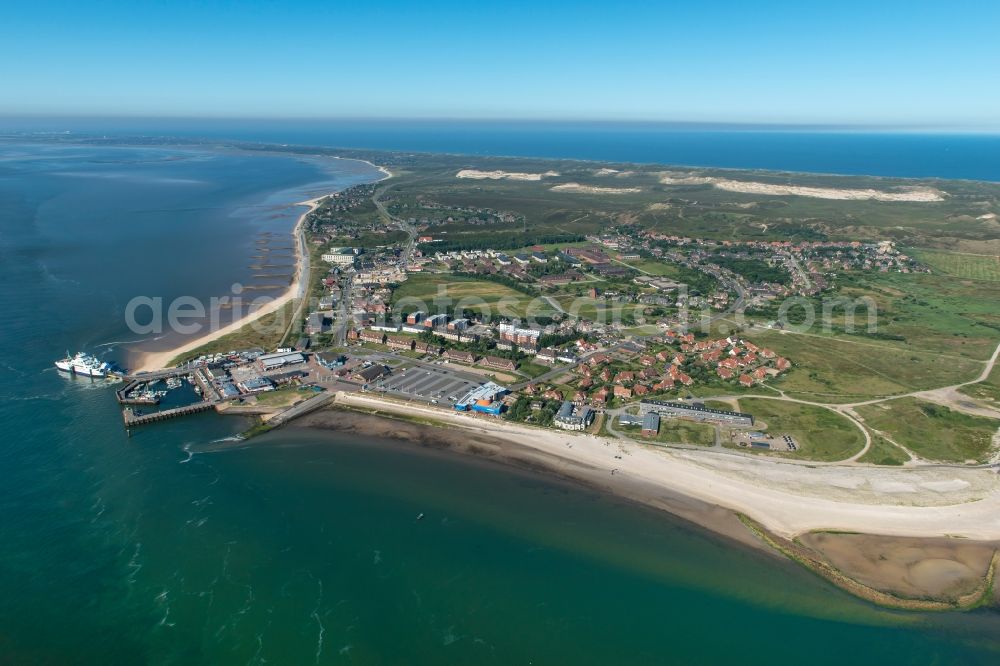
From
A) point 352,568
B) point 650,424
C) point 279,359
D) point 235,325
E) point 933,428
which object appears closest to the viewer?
point 352,568

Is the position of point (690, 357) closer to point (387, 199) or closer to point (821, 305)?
point (821, 305)

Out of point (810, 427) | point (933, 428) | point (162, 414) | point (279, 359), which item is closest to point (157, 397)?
point (162, 414)

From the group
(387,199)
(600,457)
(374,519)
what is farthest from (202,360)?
(387,199)

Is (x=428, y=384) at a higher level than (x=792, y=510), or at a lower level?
higher

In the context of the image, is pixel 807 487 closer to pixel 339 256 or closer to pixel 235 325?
pixel 235 325

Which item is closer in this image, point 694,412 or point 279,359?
point 694,412

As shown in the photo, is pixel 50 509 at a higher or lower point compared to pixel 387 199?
lower
